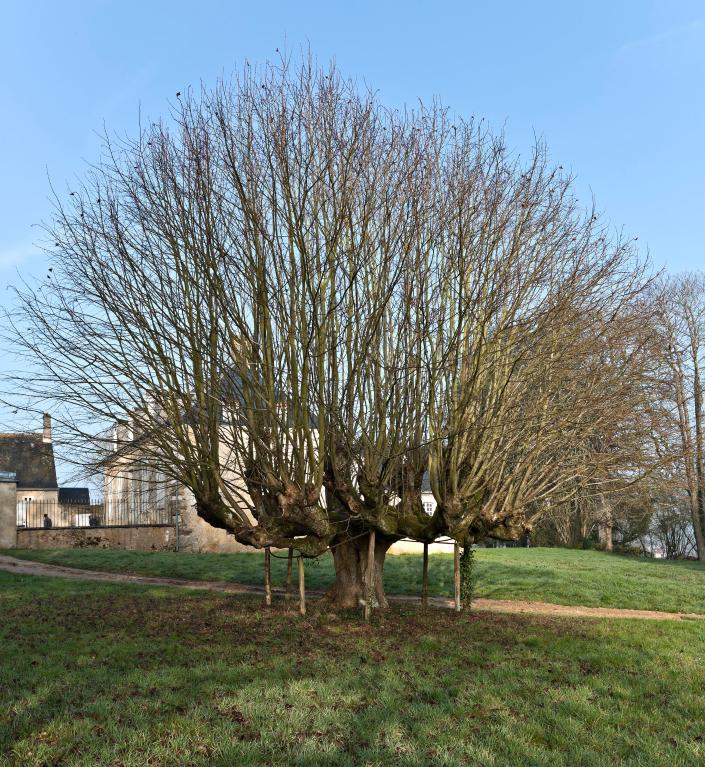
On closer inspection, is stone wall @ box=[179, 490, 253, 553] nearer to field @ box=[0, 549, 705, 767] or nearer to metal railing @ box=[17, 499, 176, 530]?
metal railing @ box=[17, 499, 176, 530]

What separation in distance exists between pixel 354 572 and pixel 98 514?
32.1m

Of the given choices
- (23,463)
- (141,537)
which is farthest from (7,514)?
(23,463)

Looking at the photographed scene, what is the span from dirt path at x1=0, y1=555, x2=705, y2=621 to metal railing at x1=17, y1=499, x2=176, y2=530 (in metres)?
3.85

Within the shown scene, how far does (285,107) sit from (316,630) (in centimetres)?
747

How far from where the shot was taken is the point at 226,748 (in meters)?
6.13

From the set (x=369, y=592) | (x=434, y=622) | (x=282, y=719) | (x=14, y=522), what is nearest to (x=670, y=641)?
(x=434, y=622)

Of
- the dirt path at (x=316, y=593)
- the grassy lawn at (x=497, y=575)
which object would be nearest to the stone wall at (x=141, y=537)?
the grassy lawn at (x=497, y=575)

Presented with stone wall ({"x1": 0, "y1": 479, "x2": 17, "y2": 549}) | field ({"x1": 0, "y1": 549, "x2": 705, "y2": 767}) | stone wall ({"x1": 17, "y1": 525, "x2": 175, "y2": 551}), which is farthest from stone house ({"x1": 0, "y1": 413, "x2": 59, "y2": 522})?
field ({"x1": 0, "y1": 549, "x2": 705, "y2": 767})

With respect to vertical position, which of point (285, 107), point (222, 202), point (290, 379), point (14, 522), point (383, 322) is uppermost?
point (285, 107)

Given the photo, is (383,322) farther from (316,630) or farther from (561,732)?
(561,732)

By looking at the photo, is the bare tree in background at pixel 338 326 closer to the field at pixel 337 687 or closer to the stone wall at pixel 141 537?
the field at pixel 337 687

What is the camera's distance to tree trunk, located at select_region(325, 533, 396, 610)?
1359 centimetres

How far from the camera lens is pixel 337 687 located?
26.3 ft

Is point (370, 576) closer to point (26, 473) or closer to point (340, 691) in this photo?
point (340, 691)
